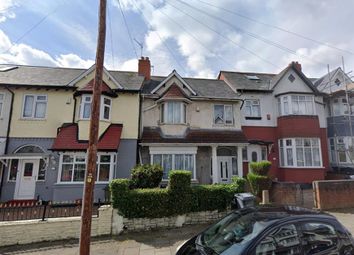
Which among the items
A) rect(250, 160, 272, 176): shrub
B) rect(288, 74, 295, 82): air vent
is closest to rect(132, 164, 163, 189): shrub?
rect(250, 160, 272, 176): shrub

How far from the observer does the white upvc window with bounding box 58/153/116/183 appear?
1298 cm

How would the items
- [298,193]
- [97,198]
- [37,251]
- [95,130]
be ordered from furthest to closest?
[97,198] → [298,193] → [37,251] → [95,130]

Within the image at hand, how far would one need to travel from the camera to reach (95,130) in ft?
19.1

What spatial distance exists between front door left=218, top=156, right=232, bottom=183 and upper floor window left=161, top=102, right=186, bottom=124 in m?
4.22

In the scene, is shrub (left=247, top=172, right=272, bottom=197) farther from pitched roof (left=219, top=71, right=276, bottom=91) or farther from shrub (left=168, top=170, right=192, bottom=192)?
pitched roof (left=219, top=71, right=276, bottom=91)

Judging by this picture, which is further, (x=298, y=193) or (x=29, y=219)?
(x=298, y=193)

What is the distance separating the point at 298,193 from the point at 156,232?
800 cm

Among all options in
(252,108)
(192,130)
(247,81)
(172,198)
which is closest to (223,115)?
(192,130)

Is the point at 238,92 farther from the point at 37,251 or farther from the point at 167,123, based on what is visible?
the point at 37,251

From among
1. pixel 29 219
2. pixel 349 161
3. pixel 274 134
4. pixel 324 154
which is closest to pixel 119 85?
pixel 29 219

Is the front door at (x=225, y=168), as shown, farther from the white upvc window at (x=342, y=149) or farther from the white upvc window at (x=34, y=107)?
the white upvc window at (x=34, y=107)

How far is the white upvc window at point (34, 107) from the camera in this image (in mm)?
13695

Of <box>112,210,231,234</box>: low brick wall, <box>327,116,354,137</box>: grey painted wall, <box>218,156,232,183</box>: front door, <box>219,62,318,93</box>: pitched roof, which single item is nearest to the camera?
<box>112,210,231,234</box>: low brick wall

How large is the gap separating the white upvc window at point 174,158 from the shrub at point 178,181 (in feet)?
17.7
